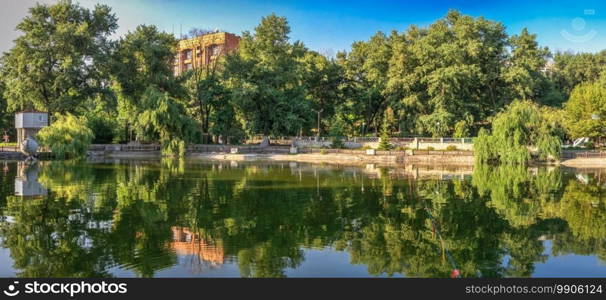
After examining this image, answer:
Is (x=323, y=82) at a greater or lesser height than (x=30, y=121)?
greater

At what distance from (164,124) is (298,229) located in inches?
1710

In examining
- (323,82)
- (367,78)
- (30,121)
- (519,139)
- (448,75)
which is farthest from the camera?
(323,82)

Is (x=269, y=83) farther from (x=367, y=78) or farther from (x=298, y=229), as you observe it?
(x=298, y=229)

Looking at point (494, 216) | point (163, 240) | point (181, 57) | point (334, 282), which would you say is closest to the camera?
point (334, 282)

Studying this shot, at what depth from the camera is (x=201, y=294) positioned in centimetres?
1050

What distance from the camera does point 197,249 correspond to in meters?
14.0

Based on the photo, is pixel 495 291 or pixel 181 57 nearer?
pixel 495 291

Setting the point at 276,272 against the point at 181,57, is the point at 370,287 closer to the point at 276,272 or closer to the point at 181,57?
the point at 276,272

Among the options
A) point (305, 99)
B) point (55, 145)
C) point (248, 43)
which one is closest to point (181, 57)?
point (248, 43)

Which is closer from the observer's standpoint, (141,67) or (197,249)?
(197,249)

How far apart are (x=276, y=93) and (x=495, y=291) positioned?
54541 millimetres

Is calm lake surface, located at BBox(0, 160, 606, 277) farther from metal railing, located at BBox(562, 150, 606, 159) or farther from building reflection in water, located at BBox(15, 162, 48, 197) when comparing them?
metal railing, located at BBox(562, 150, 606, 159)

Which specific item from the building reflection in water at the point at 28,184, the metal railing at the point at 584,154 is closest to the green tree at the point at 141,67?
the building reflection in water at the point at 28,184

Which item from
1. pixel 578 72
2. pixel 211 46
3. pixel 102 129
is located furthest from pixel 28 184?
pixel 211 46
